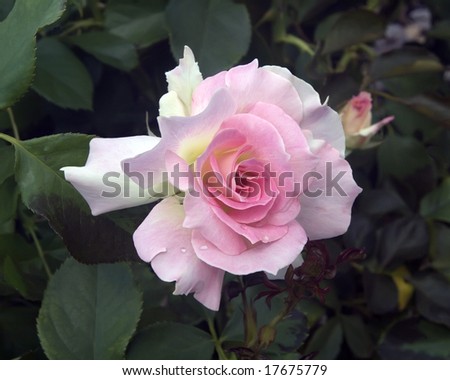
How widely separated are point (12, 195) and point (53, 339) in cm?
12

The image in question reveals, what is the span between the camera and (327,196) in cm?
41

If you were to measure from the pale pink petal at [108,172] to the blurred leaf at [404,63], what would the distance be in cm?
40

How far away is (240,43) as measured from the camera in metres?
0.64

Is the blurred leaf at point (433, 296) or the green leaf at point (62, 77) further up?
the green leaf at point (62, 77)

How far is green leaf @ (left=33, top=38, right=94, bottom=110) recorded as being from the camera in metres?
0.63

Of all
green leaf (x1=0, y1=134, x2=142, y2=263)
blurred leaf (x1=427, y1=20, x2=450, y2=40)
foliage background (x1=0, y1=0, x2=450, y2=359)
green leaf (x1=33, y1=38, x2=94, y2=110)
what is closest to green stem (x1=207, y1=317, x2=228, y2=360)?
foliage background (x1=0, y1=0, x2=450, y2=359)

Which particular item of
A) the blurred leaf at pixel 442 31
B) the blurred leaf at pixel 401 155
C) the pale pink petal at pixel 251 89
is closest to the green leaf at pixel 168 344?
the pale pink petal at pixel 251 89

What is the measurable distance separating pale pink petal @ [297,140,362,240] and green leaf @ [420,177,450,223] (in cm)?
35

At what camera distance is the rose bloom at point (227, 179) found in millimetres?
376

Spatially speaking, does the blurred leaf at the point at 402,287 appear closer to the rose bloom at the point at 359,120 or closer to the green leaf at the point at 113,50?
the rose bloom at the point at 359,120

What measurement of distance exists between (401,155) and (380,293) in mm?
163

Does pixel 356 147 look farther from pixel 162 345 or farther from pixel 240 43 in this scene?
pixel 162 345

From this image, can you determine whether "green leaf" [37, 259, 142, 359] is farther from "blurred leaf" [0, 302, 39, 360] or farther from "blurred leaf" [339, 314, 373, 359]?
"blurred leaf" [339, 314, 373, 359]

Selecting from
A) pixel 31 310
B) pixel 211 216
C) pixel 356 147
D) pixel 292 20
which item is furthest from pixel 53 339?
pixel 292 20
